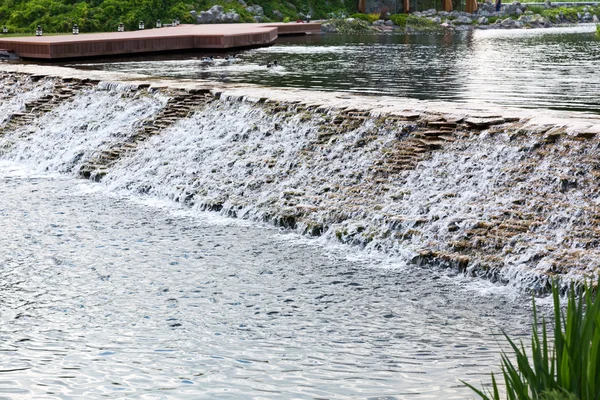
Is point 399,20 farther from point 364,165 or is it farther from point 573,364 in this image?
point 573,364

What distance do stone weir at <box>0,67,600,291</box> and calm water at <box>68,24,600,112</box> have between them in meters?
5.18

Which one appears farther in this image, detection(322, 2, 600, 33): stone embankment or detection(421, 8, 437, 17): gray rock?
detection(421, 8, 437, 17): gray rock

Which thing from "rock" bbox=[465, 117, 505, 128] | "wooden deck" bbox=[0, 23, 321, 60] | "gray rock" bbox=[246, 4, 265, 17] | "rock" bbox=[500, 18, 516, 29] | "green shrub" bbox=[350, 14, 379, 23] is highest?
"gray rock" bbox=[246, 4, 265, 17]

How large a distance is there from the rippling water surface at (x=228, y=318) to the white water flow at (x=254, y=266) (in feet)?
0.08

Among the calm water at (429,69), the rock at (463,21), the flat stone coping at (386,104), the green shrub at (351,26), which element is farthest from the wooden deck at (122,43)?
the rock at (463,21)

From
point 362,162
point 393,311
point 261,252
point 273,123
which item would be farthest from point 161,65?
point 393,311

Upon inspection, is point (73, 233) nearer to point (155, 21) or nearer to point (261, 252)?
point (261, 252)

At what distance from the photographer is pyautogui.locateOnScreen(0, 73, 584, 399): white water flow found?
6.28m

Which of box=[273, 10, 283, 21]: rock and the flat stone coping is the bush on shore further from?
the flat stone coping

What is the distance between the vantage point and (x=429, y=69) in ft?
81.3

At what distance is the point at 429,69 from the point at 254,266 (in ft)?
55.5

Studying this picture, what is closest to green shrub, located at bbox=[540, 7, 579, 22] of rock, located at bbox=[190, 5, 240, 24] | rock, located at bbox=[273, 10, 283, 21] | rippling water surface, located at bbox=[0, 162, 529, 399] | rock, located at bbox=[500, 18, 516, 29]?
rock, located at bbox=[500, 18, 516, 29]

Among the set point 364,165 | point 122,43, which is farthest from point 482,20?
point 364,165

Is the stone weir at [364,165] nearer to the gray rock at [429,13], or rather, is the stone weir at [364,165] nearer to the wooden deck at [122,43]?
the wooden deck at [122,43]
